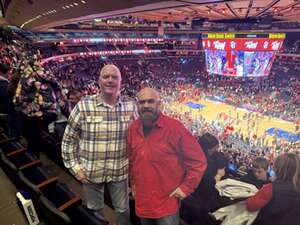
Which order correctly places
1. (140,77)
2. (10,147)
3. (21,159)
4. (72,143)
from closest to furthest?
(72,143)
(21,159)
(10,147)
(140,77)

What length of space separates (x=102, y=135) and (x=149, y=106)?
490 millimetres

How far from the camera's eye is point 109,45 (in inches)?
1150

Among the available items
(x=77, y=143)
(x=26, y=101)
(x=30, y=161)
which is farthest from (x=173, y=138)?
(x=26, y=101)

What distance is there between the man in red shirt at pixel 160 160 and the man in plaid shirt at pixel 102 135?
15cm

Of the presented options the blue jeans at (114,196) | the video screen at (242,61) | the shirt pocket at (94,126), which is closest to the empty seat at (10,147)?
the blue jeans at (114,196)

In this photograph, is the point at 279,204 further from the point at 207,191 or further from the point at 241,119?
the point at 241,119

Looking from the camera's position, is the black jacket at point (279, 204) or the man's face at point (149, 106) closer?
the man's face at point (149, 106)

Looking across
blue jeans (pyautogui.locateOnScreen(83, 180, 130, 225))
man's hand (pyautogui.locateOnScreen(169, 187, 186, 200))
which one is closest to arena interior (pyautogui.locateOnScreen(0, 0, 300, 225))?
blue jeans (pyautogui.locateOnScreen(83, 180, 130, 225))

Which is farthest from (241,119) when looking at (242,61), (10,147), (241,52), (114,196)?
(114,196)

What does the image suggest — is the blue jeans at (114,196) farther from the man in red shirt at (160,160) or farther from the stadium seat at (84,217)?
the man in red shirt at (160,160)

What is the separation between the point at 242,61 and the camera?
16.1 metres

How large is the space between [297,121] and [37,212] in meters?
16.7

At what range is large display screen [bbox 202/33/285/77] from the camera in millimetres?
13953

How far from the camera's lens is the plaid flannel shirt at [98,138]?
1.95m
